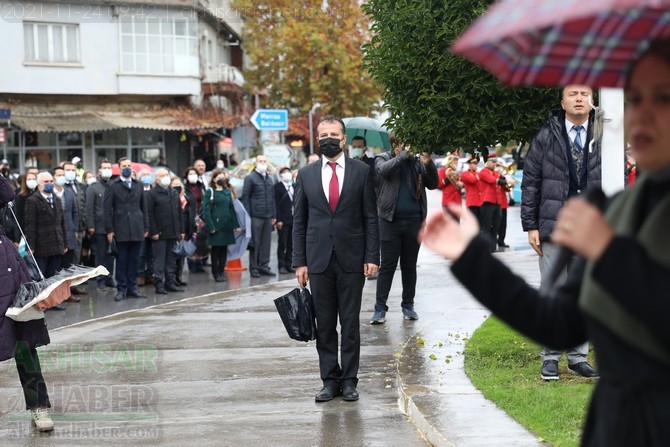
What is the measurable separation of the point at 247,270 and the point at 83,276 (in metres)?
12.0

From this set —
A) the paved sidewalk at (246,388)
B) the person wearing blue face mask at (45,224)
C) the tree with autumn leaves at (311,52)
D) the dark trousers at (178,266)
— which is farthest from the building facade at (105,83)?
the paved sidewalk at (246,388)

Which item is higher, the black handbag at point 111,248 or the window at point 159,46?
the window at point 159,46

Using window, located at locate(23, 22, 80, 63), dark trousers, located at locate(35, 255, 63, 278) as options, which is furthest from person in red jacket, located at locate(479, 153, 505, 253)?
window, located at locate(23, 22, 80, 63)

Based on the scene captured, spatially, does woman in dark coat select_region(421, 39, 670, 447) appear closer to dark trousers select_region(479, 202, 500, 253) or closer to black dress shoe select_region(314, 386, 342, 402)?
black dress shoe select_region(314, 386, 342, 402)

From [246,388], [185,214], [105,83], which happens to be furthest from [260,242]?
[105,83]

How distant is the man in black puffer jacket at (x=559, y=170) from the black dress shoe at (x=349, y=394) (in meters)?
1.42

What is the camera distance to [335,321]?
835 cm

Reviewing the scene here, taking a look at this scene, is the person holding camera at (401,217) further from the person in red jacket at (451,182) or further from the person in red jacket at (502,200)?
the person in red jacket at (502,200)

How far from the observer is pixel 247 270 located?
64.6ft

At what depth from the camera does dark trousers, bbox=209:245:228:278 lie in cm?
1808

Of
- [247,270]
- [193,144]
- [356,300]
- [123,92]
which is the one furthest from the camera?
[193,144]

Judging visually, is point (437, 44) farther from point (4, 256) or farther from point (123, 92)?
point (123, 92)

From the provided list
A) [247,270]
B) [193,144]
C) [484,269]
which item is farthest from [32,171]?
[193,144]

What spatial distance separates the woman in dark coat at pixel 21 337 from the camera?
24.7ft
